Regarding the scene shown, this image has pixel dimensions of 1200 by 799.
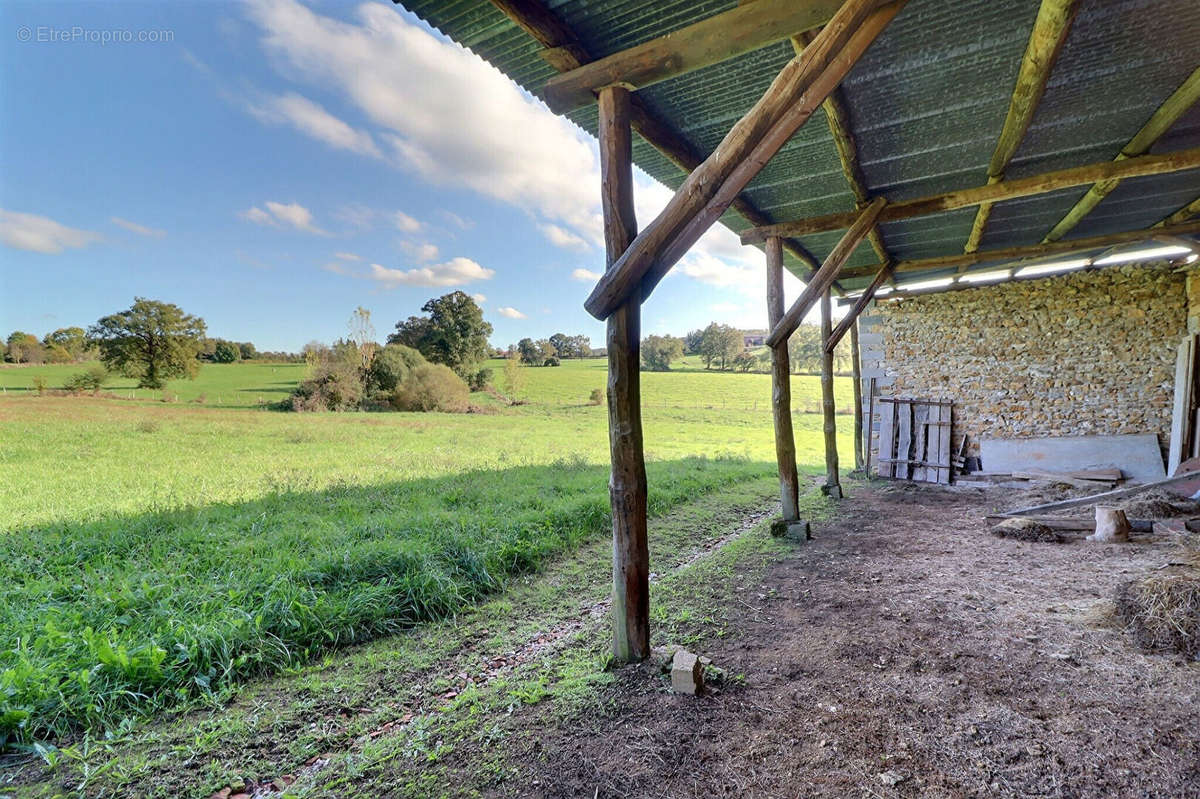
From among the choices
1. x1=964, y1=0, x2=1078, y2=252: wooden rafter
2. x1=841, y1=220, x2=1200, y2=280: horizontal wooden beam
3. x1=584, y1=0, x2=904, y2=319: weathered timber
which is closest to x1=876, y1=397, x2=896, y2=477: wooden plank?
x1=841, y1=220, x2=1200, y2=280: horizontal wooden beam

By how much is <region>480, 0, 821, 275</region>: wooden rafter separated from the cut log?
15.9 ft

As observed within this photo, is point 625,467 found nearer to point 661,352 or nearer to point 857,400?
point 857,400

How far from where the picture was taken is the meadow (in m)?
2.45

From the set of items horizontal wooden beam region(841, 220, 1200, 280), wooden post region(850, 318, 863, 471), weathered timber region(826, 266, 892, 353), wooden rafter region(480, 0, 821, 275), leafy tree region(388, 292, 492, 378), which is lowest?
wooden post region(850, 318, 863, 471)

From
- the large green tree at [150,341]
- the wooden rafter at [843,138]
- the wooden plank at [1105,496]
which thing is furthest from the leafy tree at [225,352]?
the wooden plank at [1105,496]

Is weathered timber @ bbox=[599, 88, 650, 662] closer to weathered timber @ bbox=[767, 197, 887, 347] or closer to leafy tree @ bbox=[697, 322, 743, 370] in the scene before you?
weathered timber @ bbox=[767, 197, 887, 347]

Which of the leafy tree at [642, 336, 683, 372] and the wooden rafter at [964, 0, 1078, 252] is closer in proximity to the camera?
the wooden rafter at [964, 0, 1078, 252]

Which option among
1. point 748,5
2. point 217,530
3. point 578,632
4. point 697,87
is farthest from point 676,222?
point 217,530

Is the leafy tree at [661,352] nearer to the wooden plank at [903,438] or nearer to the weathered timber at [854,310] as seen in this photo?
the wooden plank at [903,438]

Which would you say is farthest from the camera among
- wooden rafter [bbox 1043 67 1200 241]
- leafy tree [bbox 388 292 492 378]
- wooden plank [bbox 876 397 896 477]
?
leafy tree [bbox 388 292 492 378]

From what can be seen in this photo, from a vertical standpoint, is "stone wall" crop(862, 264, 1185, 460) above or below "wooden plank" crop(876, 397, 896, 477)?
above

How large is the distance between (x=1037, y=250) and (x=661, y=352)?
26.8m

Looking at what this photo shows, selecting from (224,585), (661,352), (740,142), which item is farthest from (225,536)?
(661,352)

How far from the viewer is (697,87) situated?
318cm
